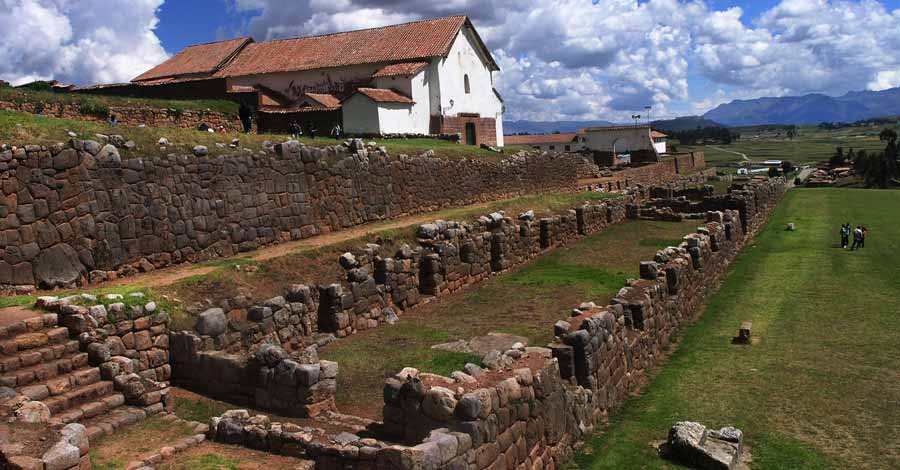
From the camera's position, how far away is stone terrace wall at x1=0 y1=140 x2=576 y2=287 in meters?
13.4

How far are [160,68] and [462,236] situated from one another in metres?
39.3

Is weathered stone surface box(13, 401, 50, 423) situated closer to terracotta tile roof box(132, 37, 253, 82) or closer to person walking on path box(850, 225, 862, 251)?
person walking on path box(850, 225, 862, 251)

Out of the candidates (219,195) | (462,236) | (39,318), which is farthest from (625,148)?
(39,318)

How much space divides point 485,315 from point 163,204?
24.6ft

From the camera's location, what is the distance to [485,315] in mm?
17109

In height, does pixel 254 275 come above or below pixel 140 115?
below

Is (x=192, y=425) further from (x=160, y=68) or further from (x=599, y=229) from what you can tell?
(x=160, y=68)

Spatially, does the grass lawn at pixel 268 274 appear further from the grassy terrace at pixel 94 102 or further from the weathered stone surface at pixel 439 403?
the grassy terrace at pixel 94 102

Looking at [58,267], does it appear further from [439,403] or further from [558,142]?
[558,142]

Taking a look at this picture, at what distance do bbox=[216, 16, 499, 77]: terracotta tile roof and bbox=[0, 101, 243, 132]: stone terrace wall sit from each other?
1636cm

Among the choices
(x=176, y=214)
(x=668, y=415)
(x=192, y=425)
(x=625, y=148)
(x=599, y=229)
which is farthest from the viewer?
(x=625, y=148)

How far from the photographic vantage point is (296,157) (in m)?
19.8

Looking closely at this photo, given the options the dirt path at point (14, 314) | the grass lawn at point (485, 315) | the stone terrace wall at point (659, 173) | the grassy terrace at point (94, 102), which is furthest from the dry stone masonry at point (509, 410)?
the stone terrace wall at point (659, 173)

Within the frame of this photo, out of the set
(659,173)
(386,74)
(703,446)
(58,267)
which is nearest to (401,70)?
(386,74)
